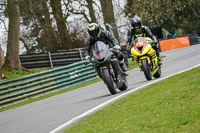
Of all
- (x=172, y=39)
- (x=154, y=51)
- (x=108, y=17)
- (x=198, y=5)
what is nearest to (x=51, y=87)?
(x=154, y=51)

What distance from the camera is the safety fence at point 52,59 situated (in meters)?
29.9

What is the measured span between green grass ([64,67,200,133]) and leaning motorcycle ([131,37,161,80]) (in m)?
3.94

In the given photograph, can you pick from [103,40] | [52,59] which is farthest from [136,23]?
[52,59]

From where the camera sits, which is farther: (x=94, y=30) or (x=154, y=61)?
(x=154, y=61)

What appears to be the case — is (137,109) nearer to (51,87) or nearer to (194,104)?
(194,104)

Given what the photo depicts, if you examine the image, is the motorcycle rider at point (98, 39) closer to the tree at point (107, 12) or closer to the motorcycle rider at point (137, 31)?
the motorcycle rider at point (137, 31)

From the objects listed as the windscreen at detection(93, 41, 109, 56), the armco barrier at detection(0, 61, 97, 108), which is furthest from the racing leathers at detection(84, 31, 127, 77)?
the armco barrier at detection(0, 61, 97, 108)

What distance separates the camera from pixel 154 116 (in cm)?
634

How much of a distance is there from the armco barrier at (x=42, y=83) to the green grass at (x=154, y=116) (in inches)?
408

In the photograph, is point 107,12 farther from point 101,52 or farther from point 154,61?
point 101,52

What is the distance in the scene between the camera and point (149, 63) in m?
12.8

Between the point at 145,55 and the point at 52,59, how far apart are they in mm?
18348

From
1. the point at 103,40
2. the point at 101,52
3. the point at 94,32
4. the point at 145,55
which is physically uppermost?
the point at 94,32

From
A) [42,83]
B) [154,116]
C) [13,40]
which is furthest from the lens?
[13,40]
